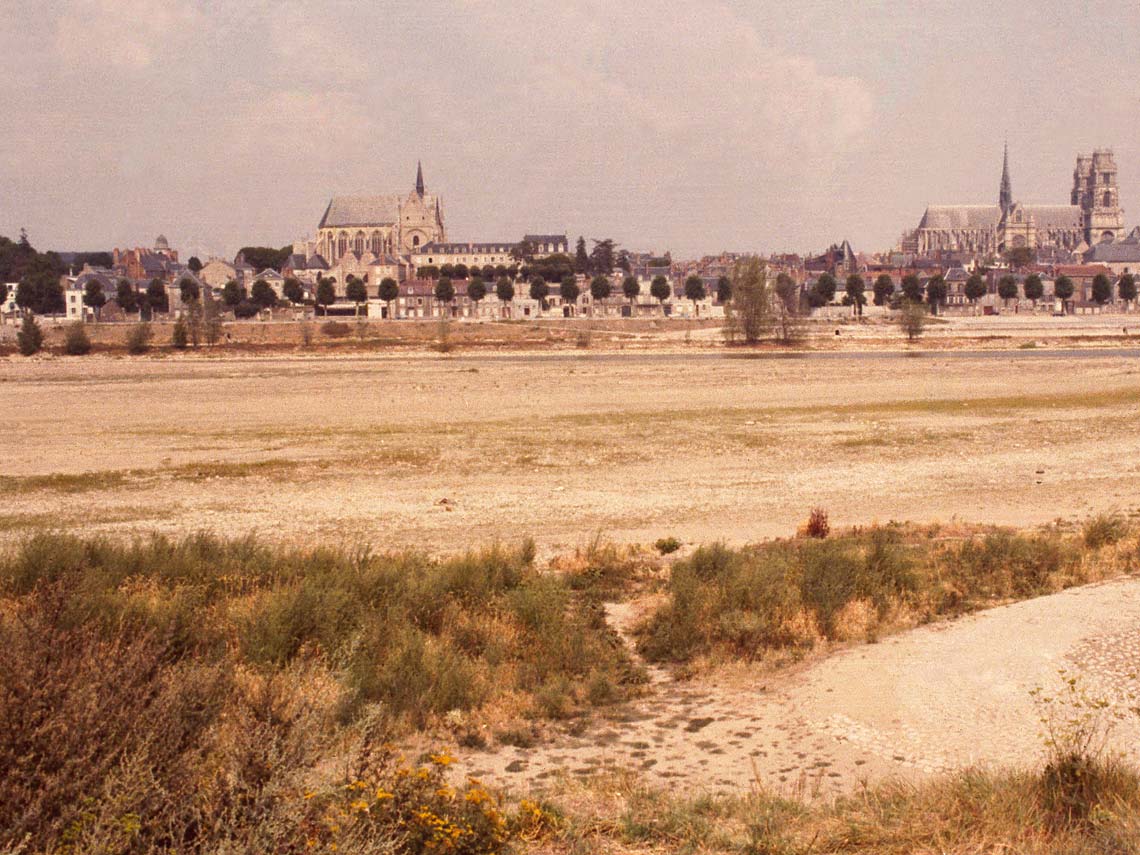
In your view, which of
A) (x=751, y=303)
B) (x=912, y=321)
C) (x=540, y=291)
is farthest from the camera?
(x=540, y=291)

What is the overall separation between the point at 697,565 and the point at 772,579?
1.32m

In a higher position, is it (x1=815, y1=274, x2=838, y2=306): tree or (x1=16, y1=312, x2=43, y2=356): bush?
(x1=815, y1=274, x2=838, y2=306): tree

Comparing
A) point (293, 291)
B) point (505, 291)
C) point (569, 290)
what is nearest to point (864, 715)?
point (505, 291)

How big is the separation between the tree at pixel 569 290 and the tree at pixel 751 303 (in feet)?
193

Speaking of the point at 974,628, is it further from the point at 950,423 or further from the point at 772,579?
the point at 950,423

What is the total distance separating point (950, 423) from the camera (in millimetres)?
31875

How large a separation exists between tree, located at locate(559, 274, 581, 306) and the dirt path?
133287 mm

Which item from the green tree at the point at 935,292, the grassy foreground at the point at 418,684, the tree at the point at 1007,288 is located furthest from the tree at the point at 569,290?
the grassy foreground at the point at 418,684

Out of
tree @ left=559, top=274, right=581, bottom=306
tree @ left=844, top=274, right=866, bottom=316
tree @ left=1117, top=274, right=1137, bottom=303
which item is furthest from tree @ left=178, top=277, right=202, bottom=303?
tree @ left=1117, top=274, right=1137, bottom=303

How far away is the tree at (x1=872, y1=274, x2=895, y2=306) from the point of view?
477ft

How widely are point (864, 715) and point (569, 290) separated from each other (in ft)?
445

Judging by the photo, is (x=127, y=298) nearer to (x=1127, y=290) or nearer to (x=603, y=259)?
(x=603, y=259)

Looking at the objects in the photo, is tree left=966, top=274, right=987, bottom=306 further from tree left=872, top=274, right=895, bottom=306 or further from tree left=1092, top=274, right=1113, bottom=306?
tree left=1092, top=274, right=1113, bottom=306

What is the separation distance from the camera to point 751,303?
275 feet
